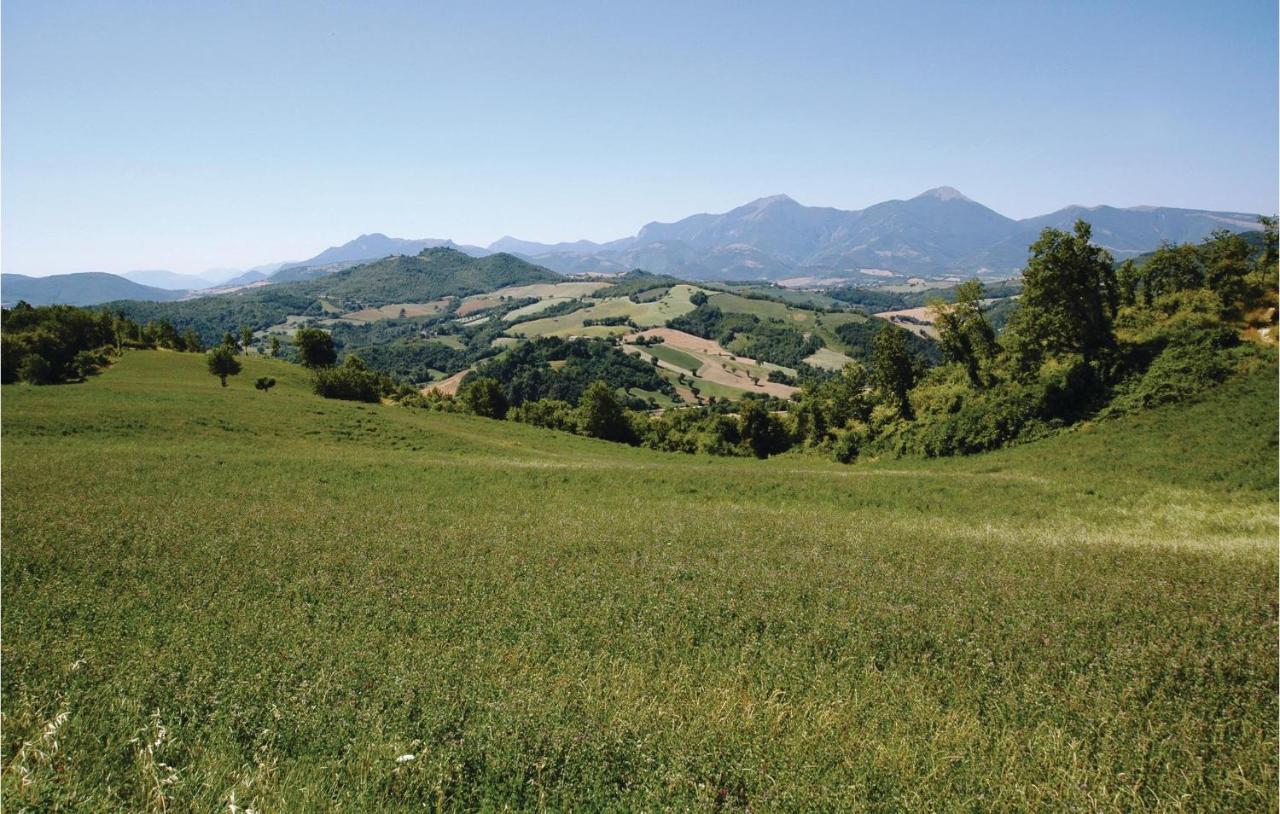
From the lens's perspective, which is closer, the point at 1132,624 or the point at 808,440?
the point at 1132,624

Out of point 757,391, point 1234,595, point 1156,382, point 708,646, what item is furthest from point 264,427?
point 757,391

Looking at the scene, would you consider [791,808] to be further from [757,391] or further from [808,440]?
[757,391]

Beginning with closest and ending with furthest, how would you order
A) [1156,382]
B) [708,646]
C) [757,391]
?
[708,646], [1156,382], [757,391]

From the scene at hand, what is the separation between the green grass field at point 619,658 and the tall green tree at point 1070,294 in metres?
22.6

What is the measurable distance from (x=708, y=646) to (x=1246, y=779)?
18.1ft

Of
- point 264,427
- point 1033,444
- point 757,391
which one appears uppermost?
point 264,427

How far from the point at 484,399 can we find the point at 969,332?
6886 centimetres

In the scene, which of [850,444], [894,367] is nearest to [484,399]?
[850,444]

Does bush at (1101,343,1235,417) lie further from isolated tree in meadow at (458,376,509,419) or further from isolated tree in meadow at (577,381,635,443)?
isolated tree in meadow at (458,376,509,419)

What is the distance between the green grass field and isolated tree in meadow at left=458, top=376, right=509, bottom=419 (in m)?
71.6

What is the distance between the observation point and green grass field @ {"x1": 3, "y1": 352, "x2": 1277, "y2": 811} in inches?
198

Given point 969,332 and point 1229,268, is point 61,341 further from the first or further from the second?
point 1229,268

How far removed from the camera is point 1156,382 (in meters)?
33.3

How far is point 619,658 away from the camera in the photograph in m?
7.61
